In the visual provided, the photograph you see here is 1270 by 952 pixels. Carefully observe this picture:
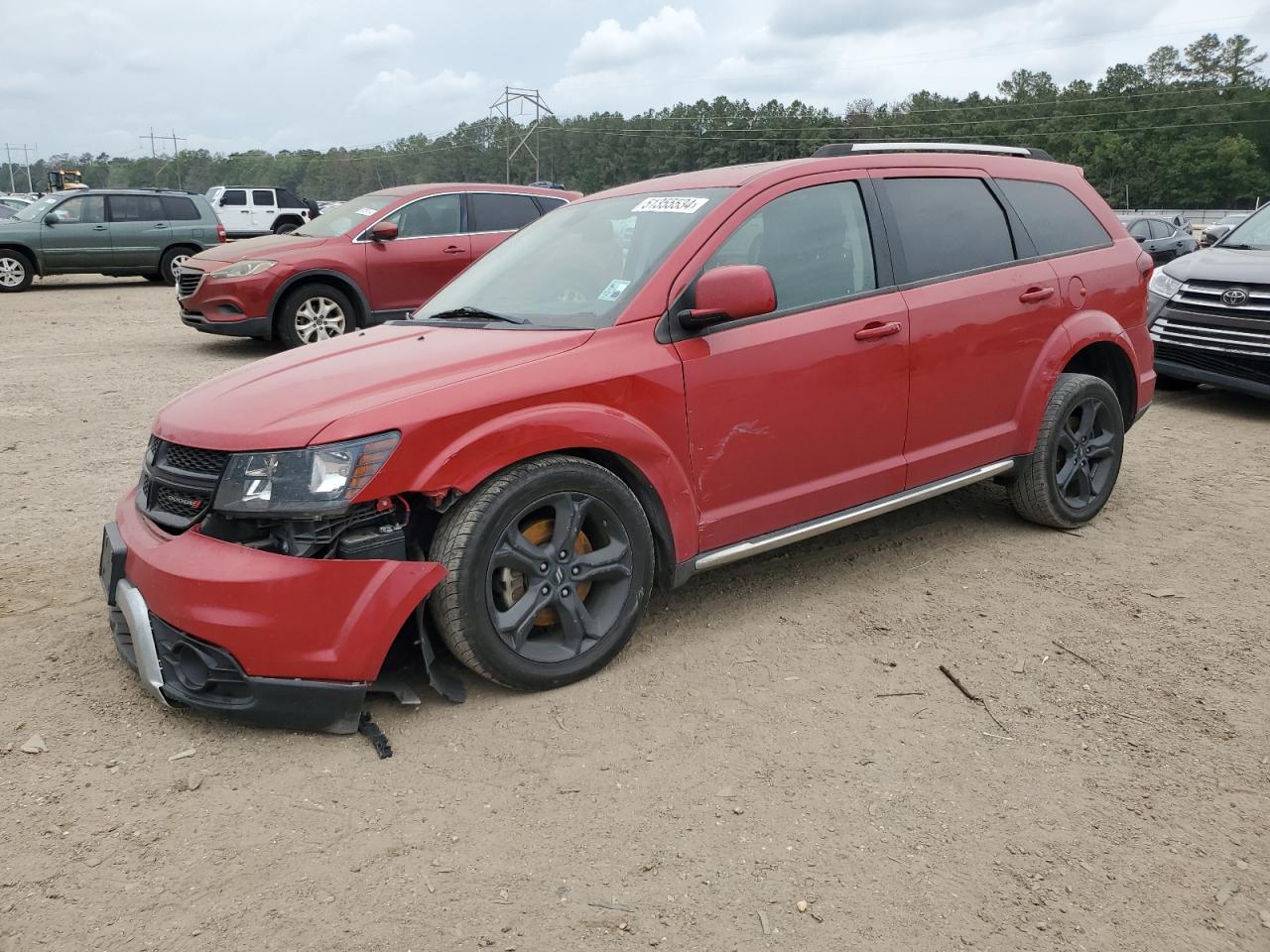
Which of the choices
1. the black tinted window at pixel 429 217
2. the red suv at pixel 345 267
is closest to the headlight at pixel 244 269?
the red suv at pixel 345 267

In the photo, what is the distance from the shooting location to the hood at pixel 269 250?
1052 cm

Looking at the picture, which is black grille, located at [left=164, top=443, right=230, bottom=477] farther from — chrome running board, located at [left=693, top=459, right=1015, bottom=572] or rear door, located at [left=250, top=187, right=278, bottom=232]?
rear door, located at [left=250, top=187, right=278, bottom=232]

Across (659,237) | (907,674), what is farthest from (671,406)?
(907,674)

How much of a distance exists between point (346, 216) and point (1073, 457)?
824 centimetres

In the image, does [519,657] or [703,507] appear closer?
[519,657]

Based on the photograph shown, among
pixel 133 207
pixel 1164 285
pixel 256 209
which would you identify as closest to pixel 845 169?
pixel 1164 285

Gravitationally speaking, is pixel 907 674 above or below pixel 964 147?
below

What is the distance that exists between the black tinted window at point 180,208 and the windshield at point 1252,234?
1588cm

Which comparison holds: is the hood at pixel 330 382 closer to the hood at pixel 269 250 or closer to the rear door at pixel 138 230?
the hood at pixel 269 250

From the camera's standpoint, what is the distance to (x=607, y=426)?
3.57 metres

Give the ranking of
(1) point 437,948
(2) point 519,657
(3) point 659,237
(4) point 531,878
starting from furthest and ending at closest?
(3) point 659,237, (2) point 519,657, (4) point 531,878, (1) point 437,948

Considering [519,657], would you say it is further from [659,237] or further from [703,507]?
[659,237]

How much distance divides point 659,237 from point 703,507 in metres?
1.04

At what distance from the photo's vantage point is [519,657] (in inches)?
137
